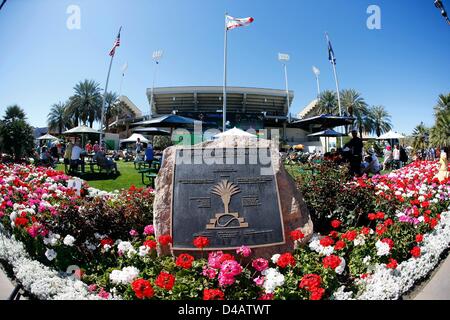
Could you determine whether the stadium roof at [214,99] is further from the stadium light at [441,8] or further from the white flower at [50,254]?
the white flower at [50,254]

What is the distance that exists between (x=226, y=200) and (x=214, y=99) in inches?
→ 1952

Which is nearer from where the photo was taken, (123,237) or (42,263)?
(42,263)

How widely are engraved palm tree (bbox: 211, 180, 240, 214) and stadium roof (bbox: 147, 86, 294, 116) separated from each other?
47615 mm

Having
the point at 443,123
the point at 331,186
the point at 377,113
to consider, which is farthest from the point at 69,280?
the point at 377,113

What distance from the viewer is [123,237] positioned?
4059 millimetres

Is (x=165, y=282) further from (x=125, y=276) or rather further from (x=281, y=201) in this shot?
(x=281, y=201)

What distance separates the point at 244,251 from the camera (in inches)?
122

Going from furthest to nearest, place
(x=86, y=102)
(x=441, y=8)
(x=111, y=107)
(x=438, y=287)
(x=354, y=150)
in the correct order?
(x=111, y=107)
(x=86, y=102)
(x=354, y=150)
(x=441, y=8)
(x=438, y=287)

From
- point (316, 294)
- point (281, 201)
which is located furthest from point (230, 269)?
point (281, 201)

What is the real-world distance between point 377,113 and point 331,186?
57.5 meters

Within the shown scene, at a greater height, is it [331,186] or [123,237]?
[331,186]
